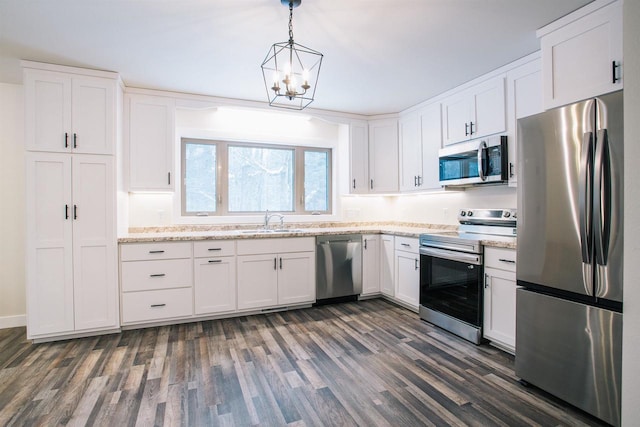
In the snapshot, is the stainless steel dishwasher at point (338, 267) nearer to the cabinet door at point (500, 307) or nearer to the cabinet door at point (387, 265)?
the cabinet door at point (387, 265)

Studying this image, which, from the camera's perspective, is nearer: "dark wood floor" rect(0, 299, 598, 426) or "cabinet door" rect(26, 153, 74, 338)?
"dark wood floor" rect(0, 299, 598, 426)

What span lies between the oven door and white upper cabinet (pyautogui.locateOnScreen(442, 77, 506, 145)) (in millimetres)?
1239

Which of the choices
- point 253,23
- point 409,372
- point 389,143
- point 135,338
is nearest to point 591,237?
point 409,372

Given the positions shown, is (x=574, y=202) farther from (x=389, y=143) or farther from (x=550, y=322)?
(x=389, y=143)

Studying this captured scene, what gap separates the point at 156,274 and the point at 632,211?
3.41 metres

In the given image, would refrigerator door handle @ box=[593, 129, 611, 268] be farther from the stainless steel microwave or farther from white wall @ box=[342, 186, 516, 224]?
white wall @ box=[342, 186, 516, 224]

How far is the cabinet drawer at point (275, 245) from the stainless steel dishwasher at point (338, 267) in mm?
134

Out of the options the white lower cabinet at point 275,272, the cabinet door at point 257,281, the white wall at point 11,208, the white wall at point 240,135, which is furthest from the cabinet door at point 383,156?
the white wall at point 11,208

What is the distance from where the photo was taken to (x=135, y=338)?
2.94 m

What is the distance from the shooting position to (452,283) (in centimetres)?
296

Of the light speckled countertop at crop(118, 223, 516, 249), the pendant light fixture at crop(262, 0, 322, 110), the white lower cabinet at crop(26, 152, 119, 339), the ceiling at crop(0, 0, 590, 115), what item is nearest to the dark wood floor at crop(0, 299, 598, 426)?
the white lower cabinet at crop(26, 152, 119, 339)

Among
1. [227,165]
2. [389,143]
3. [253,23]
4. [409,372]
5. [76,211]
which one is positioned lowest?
[409,372]

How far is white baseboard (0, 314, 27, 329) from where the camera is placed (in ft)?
10.5

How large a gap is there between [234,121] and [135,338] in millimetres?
2643
